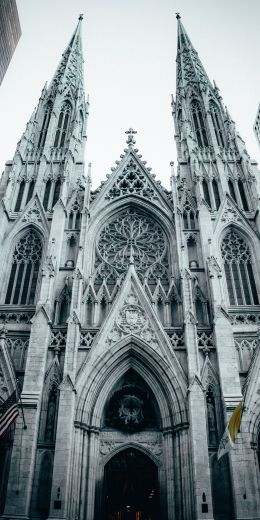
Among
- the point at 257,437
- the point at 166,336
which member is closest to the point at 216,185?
the point at 166,336

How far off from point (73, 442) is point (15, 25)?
2925 centimetres

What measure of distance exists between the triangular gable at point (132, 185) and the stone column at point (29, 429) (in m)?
8.97

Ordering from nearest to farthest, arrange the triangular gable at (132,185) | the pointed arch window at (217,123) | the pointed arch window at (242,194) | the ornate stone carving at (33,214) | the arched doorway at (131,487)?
the arched doorway at (131,487) < the ornate stone carving at (33,214) < the pointed arch window at (242,194) < the triangular gable at (132,185) < the pointed arch window at (217,123)

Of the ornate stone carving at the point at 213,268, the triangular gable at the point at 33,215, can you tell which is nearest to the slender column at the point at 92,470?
the ornate stone carving at the point at 213,268

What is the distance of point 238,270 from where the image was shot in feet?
69.2

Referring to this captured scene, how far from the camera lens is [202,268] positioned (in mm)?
20469

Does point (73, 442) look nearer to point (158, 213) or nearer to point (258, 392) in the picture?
point (258, 392)

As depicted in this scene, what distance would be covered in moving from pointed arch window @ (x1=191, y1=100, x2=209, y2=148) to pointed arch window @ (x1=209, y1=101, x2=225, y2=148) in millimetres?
725

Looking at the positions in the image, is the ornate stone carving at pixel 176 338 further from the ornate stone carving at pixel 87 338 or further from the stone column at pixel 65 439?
the stone column at pixel 65 439

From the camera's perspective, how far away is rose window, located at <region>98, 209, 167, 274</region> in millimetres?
21953

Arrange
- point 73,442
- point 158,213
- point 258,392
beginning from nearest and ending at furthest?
point 73,442
point 258,392
point 158,213

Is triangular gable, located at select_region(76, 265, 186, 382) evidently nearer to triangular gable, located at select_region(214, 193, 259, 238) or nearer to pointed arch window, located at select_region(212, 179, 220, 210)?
triangular gable, located at select_region(214, 193, 259, 238)

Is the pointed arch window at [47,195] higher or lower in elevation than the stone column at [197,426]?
higher

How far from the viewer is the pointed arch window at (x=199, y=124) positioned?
27522 millimetres
